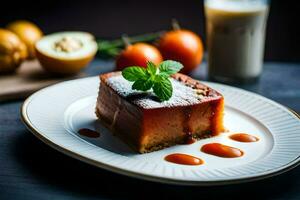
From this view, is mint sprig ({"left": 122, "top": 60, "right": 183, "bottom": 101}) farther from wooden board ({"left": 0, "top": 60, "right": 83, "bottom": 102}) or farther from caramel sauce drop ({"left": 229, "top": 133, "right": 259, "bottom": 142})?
wooden board ({"left": 0, "top": 60, "right": 83, "bottom": 102})

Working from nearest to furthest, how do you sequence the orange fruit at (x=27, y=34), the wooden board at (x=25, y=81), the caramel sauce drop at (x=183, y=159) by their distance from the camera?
1. the caramel sauce drop at (x=183, y=159)
2. the wooden board at (x=25, y=81)
3. the orange fruit at (x=27, y=34)

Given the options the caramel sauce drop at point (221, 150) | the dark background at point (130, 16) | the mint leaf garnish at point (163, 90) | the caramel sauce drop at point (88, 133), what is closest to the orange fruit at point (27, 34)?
the dark background at point (130, 16)

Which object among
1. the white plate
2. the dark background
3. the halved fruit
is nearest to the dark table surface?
the white plate

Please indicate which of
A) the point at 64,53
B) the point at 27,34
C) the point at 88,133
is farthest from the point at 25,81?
the point at 88,133

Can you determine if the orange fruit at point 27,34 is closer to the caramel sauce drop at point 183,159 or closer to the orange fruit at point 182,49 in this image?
the orange fruit at point 182,49

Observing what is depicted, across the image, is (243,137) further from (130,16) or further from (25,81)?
(130,16)
